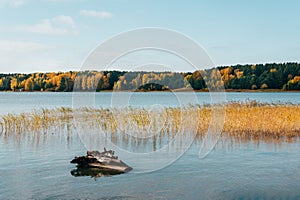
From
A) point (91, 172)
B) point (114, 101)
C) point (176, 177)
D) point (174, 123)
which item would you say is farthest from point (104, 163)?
point (114, 101)

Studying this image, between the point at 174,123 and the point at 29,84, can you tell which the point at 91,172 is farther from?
the point at 29,84

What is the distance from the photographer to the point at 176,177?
9938 millimetres

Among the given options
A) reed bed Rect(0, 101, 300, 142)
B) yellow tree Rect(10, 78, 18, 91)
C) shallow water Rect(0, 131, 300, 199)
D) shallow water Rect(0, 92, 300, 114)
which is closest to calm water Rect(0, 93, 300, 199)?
shallow water Rect(0, 131, 300, 199)

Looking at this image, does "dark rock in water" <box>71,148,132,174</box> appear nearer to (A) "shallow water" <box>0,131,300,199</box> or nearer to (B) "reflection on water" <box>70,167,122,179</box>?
(B) "reflection on water" <box>70,167,122,179</box>

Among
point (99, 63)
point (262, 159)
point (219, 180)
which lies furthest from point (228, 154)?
point (99, 63)

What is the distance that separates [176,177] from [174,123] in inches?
314

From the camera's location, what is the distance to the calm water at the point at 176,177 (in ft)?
28.0

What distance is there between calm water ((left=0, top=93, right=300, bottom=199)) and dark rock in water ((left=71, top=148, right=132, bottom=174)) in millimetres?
347

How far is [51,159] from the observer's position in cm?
1223

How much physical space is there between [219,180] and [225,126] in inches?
304

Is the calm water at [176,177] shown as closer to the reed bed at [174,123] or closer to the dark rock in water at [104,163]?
the dark rock in water at [104,163]

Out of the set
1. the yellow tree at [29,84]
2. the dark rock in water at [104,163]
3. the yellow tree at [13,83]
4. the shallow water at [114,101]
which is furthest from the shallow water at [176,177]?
the yellow tree at [13,83]

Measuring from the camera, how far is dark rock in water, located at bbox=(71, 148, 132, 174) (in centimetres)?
1049

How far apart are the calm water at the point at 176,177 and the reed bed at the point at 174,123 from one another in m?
2.39
